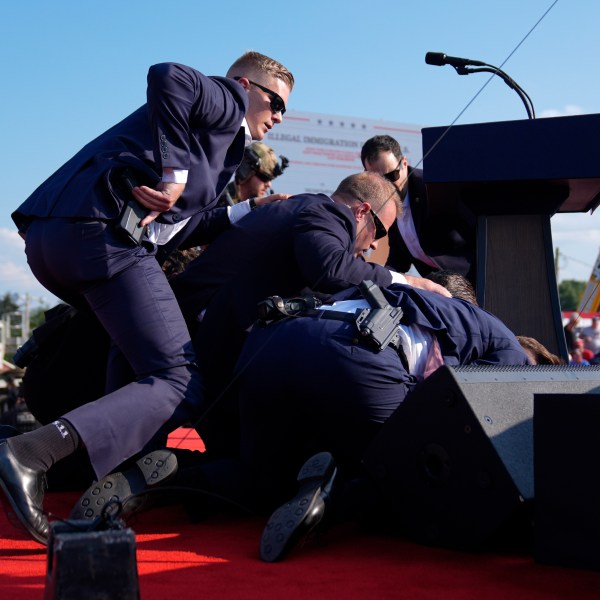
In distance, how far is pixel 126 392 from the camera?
2.28 meters

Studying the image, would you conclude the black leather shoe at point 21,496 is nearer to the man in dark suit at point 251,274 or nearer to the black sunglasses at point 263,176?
the man in dark suit at point 251,274

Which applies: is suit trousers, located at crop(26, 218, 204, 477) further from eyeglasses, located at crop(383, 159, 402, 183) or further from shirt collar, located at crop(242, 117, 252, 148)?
eyeglasses, located at crop(383, 159, 402, 183)

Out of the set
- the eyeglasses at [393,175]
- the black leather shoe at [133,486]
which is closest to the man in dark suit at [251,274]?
the black leather shoe at [133,486]

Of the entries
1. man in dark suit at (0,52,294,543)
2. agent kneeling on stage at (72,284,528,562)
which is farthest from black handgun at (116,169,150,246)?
agent kneeling on stage at (72,284,528,562)

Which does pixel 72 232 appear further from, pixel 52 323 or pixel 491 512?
pixel 491 512

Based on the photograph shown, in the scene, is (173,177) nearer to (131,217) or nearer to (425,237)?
(131,217)

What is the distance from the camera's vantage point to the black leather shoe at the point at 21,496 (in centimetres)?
199

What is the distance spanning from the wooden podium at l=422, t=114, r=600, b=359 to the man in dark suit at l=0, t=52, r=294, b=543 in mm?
949

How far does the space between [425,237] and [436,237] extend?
0.05 m

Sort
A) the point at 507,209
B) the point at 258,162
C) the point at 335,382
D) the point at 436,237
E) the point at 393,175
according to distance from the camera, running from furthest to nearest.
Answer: the point at 393,175
the point at 258,162
the point at 436,237
the point at 507,209
the point at 335,382

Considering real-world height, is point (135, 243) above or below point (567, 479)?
above

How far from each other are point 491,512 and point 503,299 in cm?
158

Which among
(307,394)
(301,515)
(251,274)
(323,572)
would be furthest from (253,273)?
(323,572)

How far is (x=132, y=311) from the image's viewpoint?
2.34 meters
